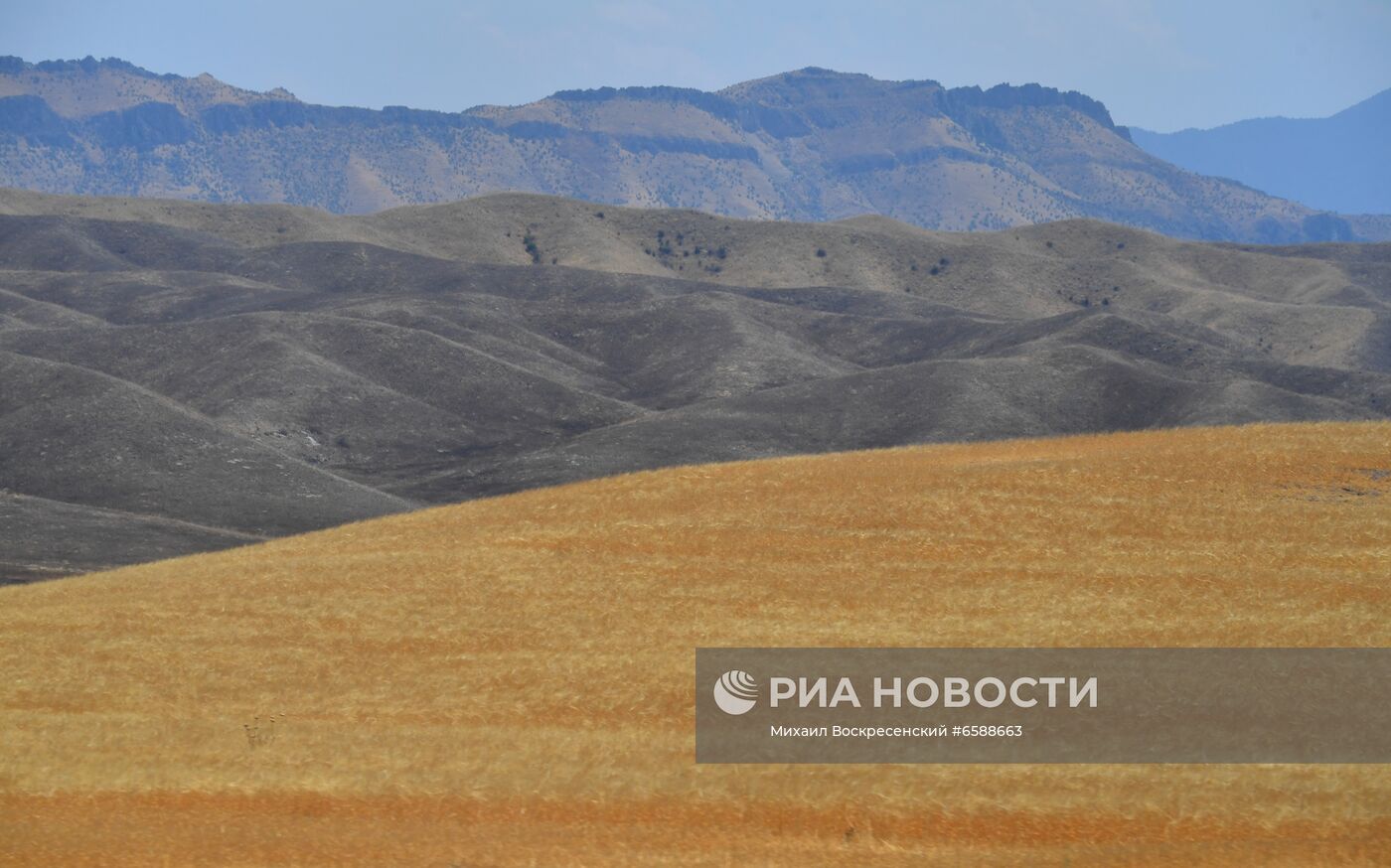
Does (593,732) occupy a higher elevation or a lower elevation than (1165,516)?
lower

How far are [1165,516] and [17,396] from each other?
87.5 metres

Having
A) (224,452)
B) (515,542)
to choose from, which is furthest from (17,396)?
(515,542)

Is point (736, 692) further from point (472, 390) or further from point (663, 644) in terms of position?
point (472, 390)

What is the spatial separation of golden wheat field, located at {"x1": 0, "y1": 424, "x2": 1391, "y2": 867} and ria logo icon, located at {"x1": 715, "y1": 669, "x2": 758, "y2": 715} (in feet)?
2.47

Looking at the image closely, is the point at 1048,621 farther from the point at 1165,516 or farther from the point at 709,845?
the point at 709,845

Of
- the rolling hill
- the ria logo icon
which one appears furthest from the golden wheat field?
the rolling hill

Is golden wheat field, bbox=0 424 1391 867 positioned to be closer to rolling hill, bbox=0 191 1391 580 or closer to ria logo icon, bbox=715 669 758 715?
ria logo icon, bbox=715 669 758 715

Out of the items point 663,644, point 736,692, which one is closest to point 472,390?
point 663,644

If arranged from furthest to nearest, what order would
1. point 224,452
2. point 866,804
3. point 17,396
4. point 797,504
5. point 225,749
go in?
1. point 17,396
2. point 224,452
3. point 797,504
4. point 225,749
5. point 866,804

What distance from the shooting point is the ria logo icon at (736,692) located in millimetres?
26456

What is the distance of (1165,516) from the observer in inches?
1580

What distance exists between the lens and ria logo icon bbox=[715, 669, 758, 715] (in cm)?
2646

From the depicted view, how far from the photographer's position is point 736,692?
88.8 feet

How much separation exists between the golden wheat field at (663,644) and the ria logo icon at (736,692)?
0.75m
